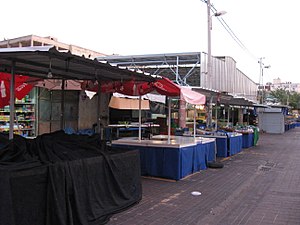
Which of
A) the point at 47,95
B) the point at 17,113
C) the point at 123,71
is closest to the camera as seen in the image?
the point at 123,71

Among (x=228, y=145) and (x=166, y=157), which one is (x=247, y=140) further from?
(x=166, y=157)

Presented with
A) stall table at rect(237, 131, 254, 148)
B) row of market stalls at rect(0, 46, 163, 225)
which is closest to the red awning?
row of market stalls at rect(0, 46, 163, 225)

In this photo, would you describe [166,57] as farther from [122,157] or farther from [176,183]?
[122,157]

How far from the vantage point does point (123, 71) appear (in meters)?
6.77

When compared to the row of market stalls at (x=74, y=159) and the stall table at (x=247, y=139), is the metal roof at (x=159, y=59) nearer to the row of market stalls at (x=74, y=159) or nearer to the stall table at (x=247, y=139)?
the stall table at (x=247, y=139)

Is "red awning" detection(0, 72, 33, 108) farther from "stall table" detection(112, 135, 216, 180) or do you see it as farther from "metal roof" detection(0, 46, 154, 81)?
"stall table" detection(112, 135, 216, 180)

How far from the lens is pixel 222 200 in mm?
6938

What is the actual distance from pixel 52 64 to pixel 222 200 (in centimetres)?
455

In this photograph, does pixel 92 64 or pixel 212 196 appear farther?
pixel 212 196

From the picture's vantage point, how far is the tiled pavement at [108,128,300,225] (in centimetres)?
564

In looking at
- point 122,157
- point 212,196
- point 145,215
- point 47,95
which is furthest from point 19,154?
point 47,95

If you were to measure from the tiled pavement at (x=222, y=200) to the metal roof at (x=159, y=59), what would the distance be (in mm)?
13736

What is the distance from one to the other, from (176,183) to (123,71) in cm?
342

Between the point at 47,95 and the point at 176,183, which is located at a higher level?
the point at 47,95
